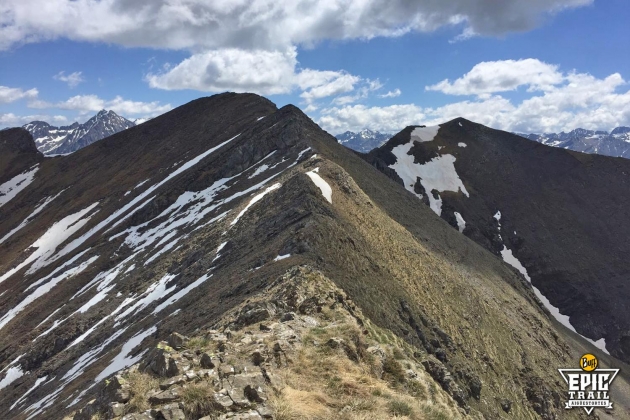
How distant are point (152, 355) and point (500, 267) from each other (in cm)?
6424

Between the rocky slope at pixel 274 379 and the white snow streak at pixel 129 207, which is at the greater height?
the white snow streak at pixel 129 207

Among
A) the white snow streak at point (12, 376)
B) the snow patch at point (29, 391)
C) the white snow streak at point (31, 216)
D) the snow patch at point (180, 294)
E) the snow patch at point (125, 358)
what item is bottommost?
the snow patch at point (29, 391)

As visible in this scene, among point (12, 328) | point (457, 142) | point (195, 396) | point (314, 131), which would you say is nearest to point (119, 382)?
point (195, 396)

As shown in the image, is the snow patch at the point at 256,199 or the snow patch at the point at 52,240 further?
the snow patch at the point at 52,240

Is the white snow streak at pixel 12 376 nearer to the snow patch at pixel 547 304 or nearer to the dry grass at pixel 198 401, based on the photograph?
the dry grass at pixel 198 401

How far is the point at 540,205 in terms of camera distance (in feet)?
373

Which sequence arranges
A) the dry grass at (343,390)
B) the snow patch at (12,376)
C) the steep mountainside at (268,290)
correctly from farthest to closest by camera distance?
the snow patch at (12,376)
the steep mountainside at (268,290)
the dry grass at (343,390)

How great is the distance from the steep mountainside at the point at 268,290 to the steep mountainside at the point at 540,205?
23252 mm

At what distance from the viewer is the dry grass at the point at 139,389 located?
1018 cm

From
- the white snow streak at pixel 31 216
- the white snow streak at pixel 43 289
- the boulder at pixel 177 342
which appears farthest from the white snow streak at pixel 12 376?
the white snow streak at pixel 31 216

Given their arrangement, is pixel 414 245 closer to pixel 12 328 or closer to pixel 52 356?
pixel 52 356

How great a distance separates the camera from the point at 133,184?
8625 centimetres

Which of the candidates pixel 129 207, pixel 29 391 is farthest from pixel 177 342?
pixel 129 207

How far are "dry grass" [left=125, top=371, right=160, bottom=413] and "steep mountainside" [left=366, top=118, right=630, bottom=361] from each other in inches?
3829
